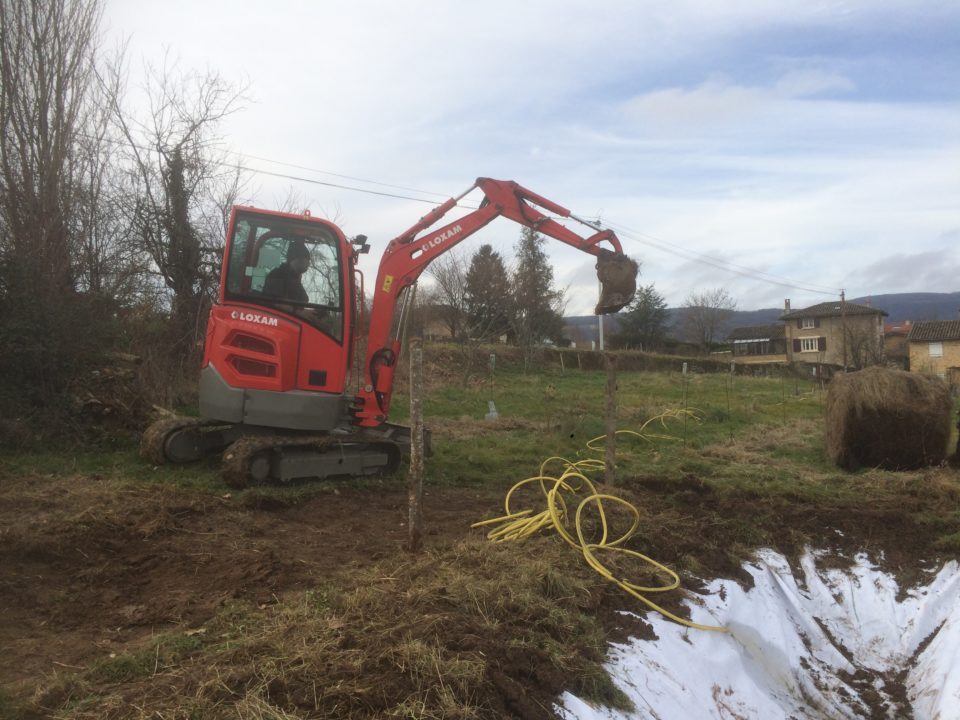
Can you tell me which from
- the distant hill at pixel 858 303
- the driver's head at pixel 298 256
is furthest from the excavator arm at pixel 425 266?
the distant hill at pixel 858 303

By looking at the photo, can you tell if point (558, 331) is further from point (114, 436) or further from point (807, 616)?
point (807, 616)

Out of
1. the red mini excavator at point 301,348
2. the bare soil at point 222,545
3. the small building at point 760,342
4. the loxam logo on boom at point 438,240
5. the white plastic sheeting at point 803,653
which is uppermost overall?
the small building at point 760,342

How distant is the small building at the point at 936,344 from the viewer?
50.2 meters

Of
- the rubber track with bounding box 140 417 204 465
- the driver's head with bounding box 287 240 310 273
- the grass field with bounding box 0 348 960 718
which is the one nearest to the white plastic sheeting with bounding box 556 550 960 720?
the grass field with bounding box 0 348 960 718

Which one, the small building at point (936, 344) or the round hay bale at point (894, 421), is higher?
the small building at point (936, 344)

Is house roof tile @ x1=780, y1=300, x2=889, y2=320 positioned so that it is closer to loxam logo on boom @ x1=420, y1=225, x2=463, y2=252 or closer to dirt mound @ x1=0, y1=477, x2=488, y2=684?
loxam logo on boom @ x1=420, y1=225, x2=463, y2=252

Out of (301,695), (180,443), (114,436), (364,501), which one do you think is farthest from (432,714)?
(114,436)

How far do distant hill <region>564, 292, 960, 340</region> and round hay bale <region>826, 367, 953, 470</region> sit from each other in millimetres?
29941

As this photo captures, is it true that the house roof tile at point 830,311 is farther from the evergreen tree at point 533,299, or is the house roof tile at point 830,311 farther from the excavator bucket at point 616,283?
the excavator bucket at point 616,283

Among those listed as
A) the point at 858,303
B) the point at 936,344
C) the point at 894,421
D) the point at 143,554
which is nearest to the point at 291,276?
the point at 143,554

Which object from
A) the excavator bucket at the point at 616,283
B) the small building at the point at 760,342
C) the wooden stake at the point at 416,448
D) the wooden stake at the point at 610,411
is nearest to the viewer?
the wooden stake at the point at 416,448

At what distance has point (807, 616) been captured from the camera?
5875 mm

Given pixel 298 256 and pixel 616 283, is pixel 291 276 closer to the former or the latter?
pixel 298 256

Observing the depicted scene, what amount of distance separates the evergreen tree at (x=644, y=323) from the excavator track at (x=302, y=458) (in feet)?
130
